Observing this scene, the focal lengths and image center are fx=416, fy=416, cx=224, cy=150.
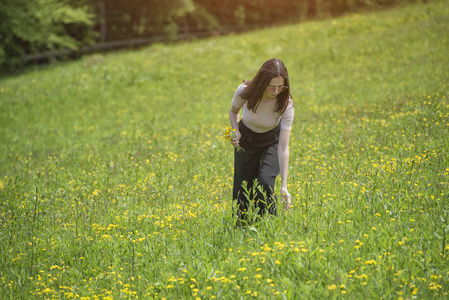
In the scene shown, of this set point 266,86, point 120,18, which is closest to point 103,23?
point 120,18

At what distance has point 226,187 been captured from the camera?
599cm

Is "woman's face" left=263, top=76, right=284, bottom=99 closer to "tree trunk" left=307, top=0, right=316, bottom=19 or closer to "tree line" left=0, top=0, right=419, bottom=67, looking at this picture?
"tree line" left=0, top=0, right=419, bottom=67

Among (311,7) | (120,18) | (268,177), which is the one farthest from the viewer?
(311,7)

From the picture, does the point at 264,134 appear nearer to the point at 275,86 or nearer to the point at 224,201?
the point at 275,86

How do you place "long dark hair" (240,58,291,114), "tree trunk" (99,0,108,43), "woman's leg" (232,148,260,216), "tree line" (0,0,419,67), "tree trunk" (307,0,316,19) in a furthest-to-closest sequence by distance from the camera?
"tree trunk" (307,0,316,19), "tree trunk" (99,0,108,43), "tree line" (0,0,419,67), "woman's leg" (232,148,260,216), "long dark hair" (240,58,291,114)

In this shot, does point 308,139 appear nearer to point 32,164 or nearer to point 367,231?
point 367,231

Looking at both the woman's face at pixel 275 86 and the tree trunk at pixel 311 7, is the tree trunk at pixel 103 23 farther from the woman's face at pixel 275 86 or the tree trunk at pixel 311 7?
the woman's face at pixel 275 86

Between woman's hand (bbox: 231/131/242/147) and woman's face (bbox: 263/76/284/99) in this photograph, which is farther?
woman's hand (bbox: 231/131/242/147)

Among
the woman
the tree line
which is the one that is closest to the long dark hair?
the woman

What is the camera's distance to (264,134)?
14.7 feet

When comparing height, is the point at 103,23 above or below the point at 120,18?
below

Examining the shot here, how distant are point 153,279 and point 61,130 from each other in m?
9.78

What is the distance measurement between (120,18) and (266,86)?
27.9 metres

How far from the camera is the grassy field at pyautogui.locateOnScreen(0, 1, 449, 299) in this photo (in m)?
3.66
